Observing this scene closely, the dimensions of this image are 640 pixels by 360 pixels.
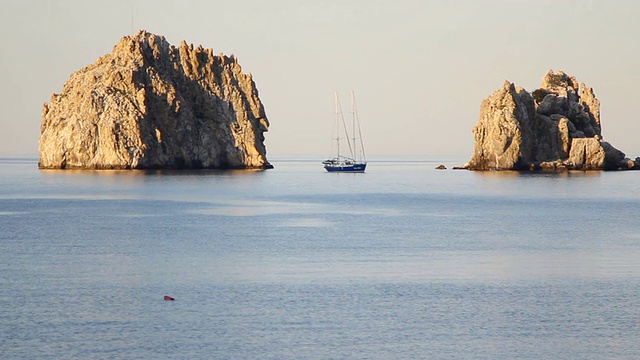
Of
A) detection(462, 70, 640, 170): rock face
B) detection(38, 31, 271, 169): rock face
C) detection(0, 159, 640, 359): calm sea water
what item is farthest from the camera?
detection(38, 31, 271, 169): rock face

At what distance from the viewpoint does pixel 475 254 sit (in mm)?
43188

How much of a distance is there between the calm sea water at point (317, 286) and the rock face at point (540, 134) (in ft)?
348

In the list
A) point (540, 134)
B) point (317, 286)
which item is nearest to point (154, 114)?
point (540, 134)

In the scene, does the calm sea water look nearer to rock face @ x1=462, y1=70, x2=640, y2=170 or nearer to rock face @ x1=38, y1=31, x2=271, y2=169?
rock face @ x1=462, y1=70, x2=640, y2=170

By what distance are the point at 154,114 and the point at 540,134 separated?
7939 cm

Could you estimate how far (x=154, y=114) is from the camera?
594 feet

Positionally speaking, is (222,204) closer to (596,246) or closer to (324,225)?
(324,225)

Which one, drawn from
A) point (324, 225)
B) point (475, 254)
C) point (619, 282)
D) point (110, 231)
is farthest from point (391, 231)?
point (619, 282)

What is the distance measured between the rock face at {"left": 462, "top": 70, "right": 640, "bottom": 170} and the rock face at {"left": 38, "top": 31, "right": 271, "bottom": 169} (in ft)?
166

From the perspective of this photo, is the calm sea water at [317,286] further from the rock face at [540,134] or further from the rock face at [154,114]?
the rock face at [154,114]

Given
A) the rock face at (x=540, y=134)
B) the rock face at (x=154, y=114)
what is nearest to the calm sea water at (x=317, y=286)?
the rock face at (x=540, y=134)

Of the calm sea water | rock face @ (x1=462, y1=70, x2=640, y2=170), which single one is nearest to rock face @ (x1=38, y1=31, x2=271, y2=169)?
rock face @ (x1=462, y1=70, x2=640, y2=170)

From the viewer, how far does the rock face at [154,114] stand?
175m

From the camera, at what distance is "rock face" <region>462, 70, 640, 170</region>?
171875 millimetres
